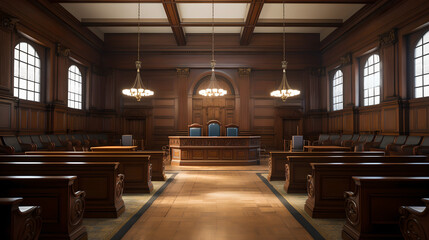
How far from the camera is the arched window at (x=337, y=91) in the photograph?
1284 cm

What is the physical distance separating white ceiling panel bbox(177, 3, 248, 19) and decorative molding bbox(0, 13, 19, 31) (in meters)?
5.34

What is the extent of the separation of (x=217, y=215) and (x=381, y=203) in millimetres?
2180

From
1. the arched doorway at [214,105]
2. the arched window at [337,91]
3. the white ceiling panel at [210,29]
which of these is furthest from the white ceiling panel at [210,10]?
the arched window at [337,91]

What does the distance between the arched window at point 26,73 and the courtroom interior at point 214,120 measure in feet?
0.18

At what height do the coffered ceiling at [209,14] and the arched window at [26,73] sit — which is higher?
the coffered ceiling at [209,14]

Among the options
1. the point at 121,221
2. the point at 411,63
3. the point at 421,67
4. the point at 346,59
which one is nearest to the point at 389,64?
the point at 411,63

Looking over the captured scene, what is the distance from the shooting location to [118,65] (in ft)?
46.5

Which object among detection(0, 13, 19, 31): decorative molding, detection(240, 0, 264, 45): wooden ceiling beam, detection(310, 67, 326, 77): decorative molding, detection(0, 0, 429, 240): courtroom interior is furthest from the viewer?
detection(310, 67, 326, 77): decorative molding

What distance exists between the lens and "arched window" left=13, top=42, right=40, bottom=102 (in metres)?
8.72

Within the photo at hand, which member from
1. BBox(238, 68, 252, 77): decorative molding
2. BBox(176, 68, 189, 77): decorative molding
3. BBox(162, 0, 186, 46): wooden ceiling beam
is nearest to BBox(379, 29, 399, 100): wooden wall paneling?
BBox(238, 68, 252, 77): decorative molding

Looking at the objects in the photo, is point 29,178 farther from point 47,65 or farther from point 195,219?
point 47,65

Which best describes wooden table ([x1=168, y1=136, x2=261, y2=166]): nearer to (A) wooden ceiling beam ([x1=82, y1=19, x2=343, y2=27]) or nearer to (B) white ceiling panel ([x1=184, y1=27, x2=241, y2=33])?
(A) wooden ceiling beam ([x1=82, y1=19, x2=343, y2=27])

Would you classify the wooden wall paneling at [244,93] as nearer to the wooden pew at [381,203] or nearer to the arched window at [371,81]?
the arched window at [371,81]

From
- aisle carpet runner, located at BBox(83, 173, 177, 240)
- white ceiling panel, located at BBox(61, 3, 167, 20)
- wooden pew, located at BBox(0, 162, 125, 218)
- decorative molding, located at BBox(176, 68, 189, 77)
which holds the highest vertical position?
white ceiling panel, located at BBox(61, 3, 167, 20)
